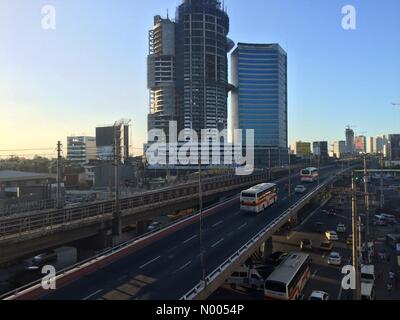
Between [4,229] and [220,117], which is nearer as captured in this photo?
[4,229]

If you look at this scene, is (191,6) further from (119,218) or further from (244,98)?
(119,218)

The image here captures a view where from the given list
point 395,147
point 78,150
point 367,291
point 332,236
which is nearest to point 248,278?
point 367,291

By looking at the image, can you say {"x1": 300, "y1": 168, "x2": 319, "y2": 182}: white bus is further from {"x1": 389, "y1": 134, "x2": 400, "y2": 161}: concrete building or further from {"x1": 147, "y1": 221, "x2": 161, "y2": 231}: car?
{"x1": 389, "y1": 134, "x2": 400, "y2": 161}: concrete building

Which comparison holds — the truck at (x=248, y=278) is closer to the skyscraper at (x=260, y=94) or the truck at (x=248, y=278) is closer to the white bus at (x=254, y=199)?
the white bus at (x=254, y=199)

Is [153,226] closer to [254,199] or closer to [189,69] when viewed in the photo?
[254,199]
